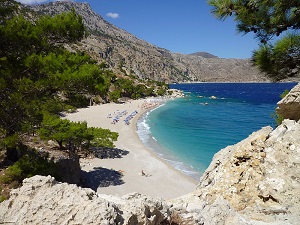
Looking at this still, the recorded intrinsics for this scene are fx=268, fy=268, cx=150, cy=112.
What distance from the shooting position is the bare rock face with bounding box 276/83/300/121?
516 cm

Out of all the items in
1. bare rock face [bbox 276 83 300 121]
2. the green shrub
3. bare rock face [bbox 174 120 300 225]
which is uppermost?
bare rock face [bbox 276 83 300 121]

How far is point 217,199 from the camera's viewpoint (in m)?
3.99

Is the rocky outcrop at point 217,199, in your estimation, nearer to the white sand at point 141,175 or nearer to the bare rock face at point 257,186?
the bare rock face at point 257,186

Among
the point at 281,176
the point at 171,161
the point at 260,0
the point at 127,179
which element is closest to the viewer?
the point at 281,176

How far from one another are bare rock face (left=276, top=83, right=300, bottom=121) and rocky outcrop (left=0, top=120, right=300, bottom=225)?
0.73 metres

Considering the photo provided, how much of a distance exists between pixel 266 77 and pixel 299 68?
68 cm

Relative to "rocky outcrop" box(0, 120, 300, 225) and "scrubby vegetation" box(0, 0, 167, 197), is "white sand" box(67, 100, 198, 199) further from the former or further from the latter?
"rocky outcrop" box(0, 120, 300, 225)

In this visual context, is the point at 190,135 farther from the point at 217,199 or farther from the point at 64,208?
the point at 64,208

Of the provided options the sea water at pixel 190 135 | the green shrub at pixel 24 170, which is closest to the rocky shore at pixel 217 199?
the green shrub at pixel 24 170

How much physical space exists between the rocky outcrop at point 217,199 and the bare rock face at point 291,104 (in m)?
0.73

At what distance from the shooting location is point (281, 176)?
3900 mm

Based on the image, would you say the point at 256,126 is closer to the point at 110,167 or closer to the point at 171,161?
the point at 171,161

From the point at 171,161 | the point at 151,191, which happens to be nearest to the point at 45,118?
the point at 151,191

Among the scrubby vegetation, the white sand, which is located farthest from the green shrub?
the white sand
